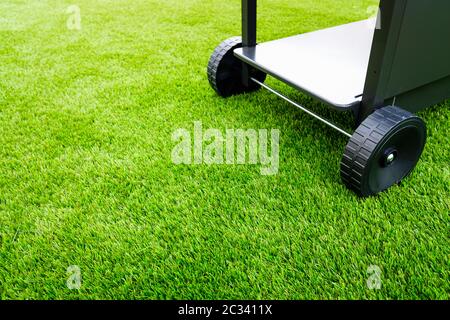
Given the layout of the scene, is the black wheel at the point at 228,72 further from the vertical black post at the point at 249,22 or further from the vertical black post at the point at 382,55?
the vertical black post at the point at 382,55

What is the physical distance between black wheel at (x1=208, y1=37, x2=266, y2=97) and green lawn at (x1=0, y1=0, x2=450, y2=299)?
8 centimetres

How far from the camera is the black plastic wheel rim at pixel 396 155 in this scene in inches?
51.1

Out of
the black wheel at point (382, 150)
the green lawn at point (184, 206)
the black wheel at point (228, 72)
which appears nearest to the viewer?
the green lawn at point (184, 206)

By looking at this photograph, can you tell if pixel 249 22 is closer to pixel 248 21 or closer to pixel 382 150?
pixel 248 21

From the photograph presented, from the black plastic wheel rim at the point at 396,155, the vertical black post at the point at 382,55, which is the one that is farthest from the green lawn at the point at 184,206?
the vertical black post at the point at 382,55

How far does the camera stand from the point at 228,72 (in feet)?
6.71

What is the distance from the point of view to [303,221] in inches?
51.5

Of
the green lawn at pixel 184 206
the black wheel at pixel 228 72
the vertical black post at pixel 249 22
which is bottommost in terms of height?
the green lawn at pixel 184 206

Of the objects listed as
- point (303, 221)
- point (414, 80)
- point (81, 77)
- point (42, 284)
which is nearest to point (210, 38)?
point (81, 77)

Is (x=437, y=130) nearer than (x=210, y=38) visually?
Yes

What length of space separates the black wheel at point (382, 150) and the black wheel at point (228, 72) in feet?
2.94

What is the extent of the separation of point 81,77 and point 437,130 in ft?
6.90

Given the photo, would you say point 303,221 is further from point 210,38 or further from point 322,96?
point 210,38

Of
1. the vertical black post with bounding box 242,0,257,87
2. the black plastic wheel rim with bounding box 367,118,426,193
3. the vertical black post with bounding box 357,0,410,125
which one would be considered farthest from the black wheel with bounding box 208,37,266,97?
the black plastic wheel rim with bounding box 367,118,426,193
